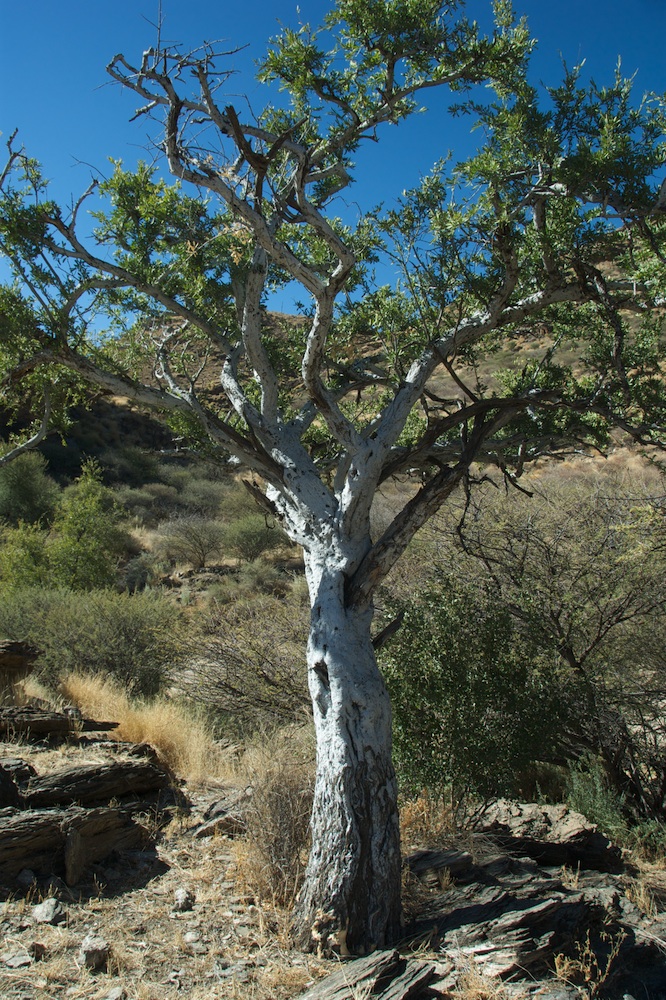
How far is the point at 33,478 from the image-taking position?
29.8 metres

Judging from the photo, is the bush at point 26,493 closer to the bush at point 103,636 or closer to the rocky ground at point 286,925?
the bush at point 103,636

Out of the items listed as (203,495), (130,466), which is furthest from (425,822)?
(130,466)

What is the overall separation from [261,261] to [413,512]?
265 centimetres

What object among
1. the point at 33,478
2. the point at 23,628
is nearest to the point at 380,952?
the point at 23,628

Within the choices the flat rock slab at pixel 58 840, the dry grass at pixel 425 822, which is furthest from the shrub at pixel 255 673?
the flat rock slab at pixel 58 840

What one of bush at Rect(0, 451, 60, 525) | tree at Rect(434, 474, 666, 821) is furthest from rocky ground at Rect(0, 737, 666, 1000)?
bush at Rect(0, 451, 60, 525)

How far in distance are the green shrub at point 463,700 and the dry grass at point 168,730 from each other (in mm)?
2599

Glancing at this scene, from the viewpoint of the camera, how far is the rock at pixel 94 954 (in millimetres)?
4492

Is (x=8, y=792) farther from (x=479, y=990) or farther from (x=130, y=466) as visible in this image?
(x=130, y=466)

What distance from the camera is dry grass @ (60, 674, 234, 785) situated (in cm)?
830

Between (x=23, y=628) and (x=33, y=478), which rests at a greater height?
(x=33, y=478)

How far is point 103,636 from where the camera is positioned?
12.9 m

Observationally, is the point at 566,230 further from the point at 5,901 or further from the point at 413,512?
the point at 5,901

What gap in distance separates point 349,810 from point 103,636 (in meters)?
8.95
